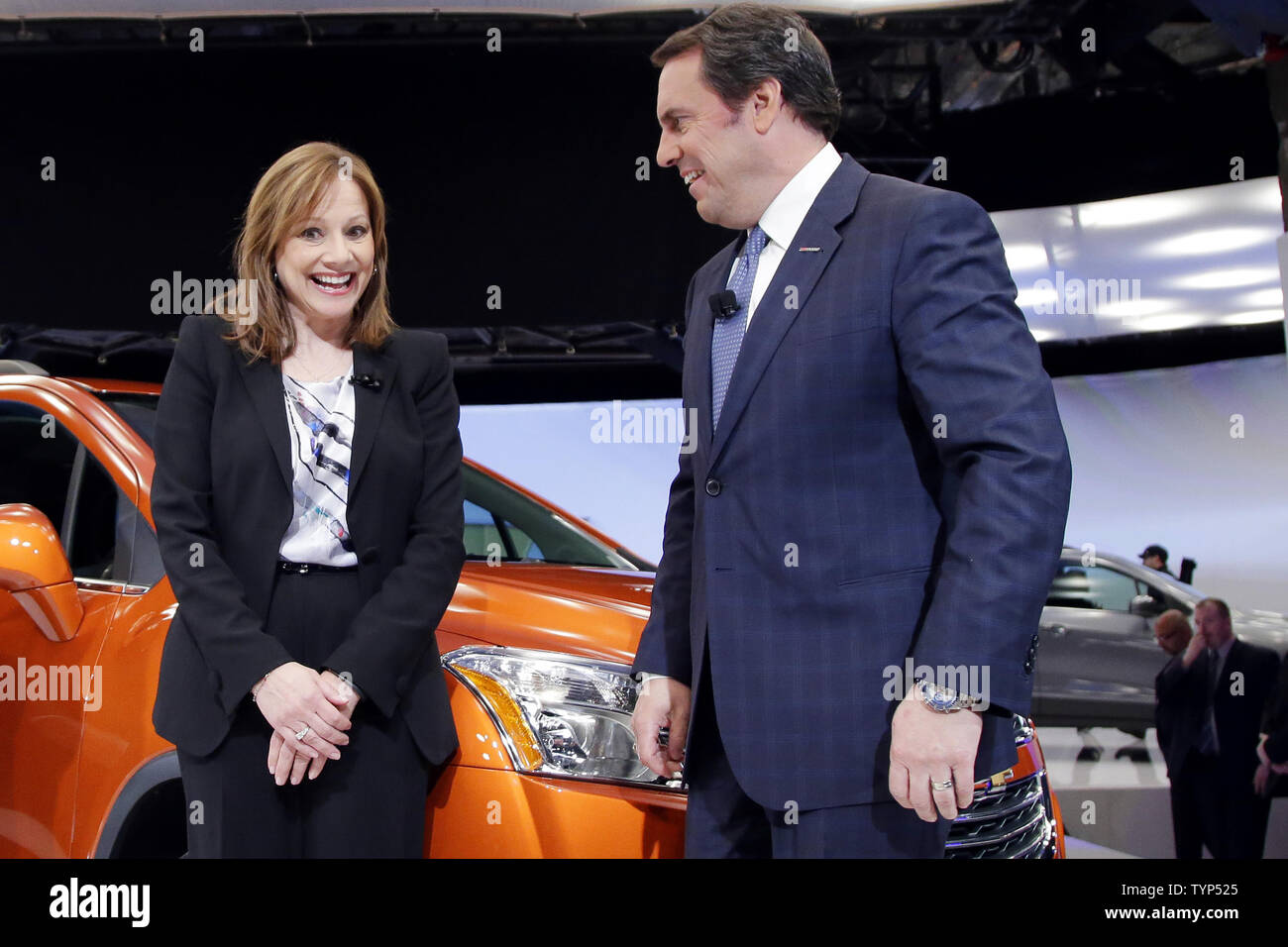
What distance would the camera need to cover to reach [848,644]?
1.36m

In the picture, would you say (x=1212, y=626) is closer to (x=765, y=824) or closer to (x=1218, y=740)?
(x=1218, y=740)

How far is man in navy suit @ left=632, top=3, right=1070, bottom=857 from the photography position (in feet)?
3.98

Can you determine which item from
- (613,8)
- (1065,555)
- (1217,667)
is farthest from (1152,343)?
(613,8)

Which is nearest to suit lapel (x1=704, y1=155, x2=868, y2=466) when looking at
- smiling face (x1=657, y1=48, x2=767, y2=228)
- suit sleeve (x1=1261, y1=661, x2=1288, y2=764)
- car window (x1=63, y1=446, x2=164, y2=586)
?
smiling face (x1=657, y1=48, x2=767, y2=228)

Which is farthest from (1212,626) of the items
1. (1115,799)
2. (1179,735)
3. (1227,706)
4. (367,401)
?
(367,401)

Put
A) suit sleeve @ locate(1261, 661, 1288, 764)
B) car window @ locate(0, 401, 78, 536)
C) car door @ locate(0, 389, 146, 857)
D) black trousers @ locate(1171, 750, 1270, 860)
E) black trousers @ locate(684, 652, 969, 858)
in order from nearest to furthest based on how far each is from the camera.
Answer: black trousers @ locate(684, 652, 969, 858) < car door @ locate(0, 389, 146, 857) < car window @ locate(0, 401, 78, 536) < suit sleeve @ locate(1261, 661, 1288, 764) < black trousers @ locate(1171, 750, 1270, 860)

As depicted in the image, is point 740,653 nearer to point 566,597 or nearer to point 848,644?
point 848,644

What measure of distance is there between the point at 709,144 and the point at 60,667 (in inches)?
64.9

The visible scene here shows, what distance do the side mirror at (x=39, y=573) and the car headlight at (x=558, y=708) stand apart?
29.8 inches

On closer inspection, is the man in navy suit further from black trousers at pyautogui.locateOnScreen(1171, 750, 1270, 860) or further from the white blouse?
black trousers at pyautogui.locateOnScreen(1171, 750, 1270, 860)

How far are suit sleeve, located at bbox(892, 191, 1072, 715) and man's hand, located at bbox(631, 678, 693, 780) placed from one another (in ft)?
1.42

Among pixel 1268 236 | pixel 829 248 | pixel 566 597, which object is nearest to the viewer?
pixel 829 248

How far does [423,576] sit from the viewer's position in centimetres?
162
